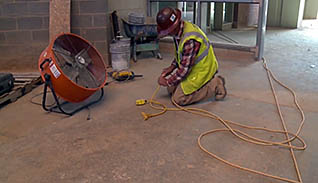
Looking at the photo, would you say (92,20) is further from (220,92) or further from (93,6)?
(220,92)

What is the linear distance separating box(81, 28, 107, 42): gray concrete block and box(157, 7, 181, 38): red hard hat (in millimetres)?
1786

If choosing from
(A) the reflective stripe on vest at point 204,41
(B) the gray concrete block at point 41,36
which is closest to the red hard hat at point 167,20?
(A) the reflective stripe on vest at point 204,41

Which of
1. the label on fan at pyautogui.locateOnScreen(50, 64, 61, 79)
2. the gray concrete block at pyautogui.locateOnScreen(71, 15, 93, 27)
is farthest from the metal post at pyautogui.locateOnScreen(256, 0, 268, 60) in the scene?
the label on fan at pyautogui.locateOnScreen(50, 64, 61, 79)

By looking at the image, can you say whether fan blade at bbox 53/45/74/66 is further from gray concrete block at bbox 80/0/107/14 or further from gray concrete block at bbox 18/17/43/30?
gray concrete block at bbox 18/17/43/30

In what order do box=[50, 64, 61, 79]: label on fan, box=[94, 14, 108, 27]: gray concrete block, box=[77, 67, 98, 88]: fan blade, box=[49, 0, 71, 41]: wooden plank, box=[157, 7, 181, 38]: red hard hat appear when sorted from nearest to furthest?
1. box=[50, 64, 61, 79]: label on fan
2. box=[157, 7, 181, 38]: red hard hat
3. box=[77, 67, 98, 88]: fan blade
4. box=[49, 0, 71, 41]: wooden plank
5. box=[94, 14, 108, 27]: gray concrete block

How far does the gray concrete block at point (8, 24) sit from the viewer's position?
4.40 meters

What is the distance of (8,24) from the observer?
4426 millimetres

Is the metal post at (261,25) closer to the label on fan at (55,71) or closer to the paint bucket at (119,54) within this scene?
the paint bucket at (119,54)

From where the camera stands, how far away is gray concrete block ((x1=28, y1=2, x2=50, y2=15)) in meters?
4.32

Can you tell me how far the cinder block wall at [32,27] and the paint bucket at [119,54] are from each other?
0.18 metres

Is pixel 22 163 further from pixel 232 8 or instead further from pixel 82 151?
pixel 232 8

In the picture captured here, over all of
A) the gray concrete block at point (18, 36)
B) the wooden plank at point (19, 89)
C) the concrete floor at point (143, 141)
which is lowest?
the concrete floor at point (143, 141)

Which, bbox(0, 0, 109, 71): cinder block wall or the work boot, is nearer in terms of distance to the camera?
the work boot

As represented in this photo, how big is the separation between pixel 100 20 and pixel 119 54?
1.76 feet
